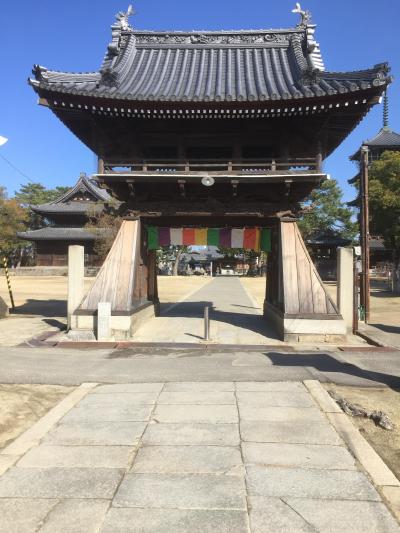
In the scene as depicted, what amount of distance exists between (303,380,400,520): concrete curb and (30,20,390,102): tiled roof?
27.1ft

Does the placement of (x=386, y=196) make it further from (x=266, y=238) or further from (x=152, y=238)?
(x=152, y=238)

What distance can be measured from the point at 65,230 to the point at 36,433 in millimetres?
55737

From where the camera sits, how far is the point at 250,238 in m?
14.8

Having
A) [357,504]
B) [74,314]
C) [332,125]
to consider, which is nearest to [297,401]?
[357,504]

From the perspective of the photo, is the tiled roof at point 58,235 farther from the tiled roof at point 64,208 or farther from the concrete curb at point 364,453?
the concrete curb at point 364,453

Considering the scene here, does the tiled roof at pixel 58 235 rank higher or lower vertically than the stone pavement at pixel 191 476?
higher

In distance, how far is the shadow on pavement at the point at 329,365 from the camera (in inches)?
304

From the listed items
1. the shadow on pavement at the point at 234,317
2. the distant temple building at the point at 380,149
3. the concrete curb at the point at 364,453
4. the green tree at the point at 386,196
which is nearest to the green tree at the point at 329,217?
the distant temple building at the point at 380,149

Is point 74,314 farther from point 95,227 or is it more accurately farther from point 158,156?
point 95,227

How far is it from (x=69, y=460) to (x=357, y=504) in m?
2.56

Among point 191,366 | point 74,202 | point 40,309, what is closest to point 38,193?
point 74,202

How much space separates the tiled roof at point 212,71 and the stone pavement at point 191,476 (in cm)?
861

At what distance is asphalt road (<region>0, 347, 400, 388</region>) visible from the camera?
7.74 meters

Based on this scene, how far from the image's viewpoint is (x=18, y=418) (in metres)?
5.57
